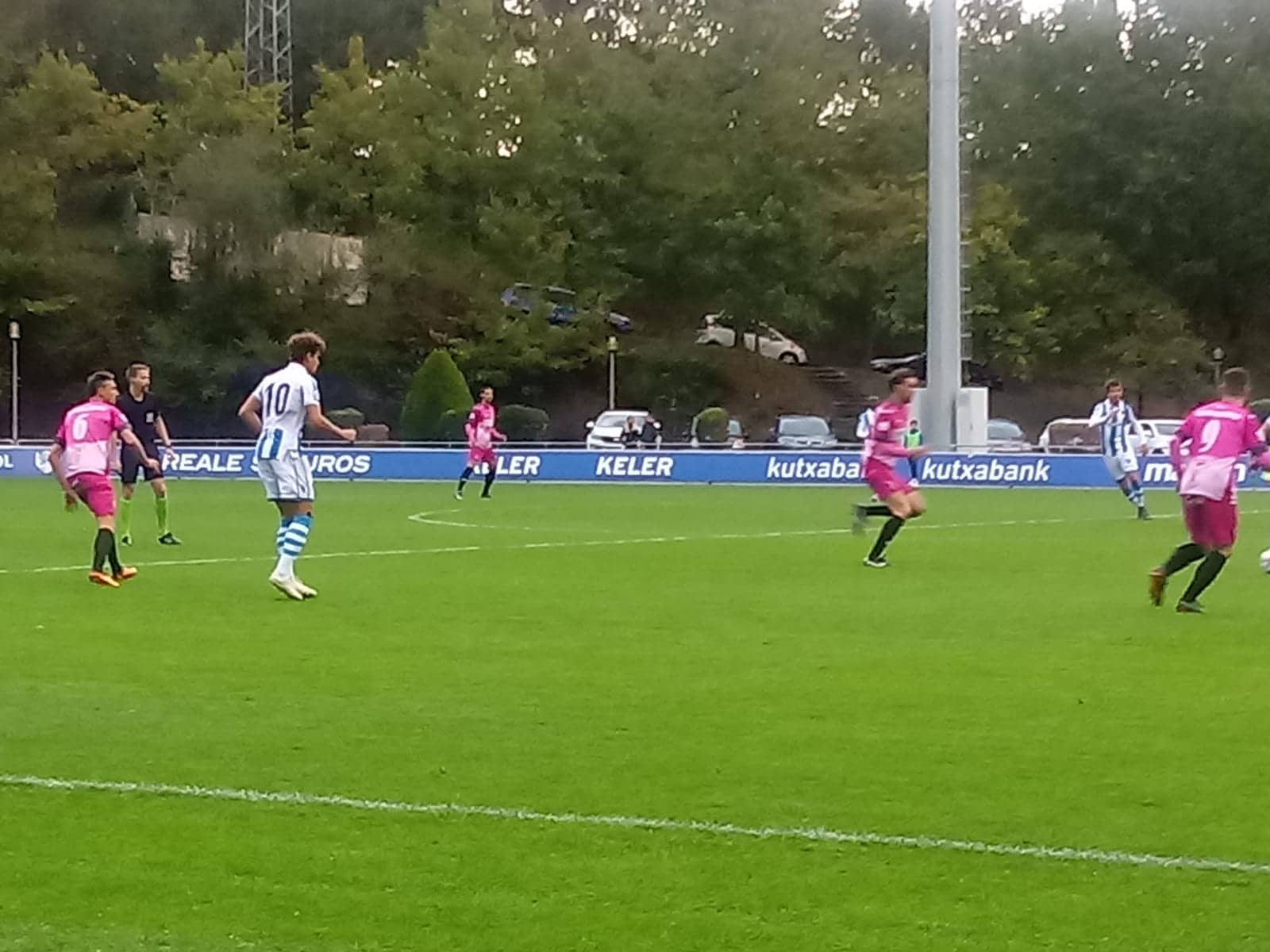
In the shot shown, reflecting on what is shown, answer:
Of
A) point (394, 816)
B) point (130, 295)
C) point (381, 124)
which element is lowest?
point (394, 816)

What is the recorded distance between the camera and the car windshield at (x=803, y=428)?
54469 millimetres

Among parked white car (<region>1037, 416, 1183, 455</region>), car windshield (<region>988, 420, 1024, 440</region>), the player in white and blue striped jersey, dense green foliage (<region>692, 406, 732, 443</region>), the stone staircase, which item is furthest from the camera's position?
the stone staircase

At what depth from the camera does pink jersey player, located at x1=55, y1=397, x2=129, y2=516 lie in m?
17.3

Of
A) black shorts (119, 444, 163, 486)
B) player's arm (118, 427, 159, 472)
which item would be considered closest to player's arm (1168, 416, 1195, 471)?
player's arm (118, 427, 159, 472)

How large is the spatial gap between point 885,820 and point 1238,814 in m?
1.31

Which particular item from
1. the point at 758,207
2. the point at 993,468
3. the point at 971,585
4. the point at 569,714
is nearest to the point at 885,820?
the point at 569,714

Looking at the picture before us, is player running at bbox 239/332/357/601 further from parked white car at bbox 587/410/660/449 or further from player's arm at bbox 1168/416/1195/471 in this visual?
parked white car at bbox 587/410/660/449

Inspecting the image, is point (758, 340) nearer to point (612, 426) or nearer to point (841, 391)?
point (841, 391)

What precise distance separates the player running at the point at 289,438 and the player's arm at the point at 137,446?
7.20ft

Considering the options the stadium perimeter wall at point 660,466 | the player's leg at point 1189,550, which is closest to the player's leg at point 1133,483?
the stadium perimeter wall at point 660,466

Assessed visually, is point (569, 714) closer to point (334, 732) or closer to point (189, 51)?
point (334, 732)

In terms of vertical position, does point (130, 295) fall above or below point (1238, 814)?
above

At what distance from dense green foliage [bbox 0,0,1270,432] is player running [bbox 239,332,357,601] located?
45461 mm

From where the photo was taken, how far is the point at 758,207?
63906mm
